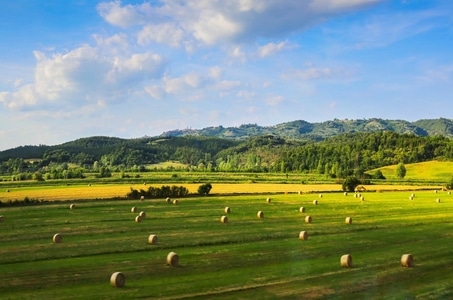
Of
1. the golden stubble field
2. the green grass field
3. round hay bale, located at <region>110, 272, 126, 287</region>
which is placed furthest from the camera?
the golden stubble field

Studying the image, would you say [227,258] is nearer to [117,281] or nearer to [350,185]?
[117,281]

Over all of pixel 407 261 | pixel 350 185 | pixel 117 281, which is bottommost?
pixel 407 261

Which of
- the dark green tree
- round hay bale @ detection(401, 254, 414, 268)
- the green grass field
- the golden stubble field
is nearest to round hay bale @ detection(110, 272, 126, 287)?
the green grass field

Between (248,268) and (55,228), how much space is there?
694 inches

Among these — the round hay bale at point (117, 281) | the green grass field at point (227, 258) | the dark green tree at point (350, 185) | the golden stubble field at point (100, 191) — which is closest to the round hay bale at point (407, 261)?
the green grass field at point (227, 258)

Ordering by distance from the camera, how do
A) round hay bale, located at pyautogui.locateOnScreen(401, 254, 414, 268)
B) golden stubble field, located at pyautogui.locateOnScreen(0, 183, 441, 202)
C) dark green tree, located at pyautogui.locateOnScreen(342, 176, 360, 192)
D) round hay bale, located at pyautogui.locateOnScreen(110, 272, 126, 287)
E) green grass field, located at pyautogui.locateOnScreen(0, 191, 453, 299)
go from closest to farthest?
1. green grass field, located at pyautogui.locateOnScreen(0, 191, 453, 299)
2. round hay bale, located at pyautogui.locateOnScreen(110, 272, 126, 287)
3. round hay bale, located at pyautogui.locateOnScreen(401, 254, 414, 268)
4. golden stubble field, located at pyautogui.locateOnScreen(0, 183, 441, 202)
5. dark green tree, located at pyautogui.locateOnScreen(342, 176, 360, 192)

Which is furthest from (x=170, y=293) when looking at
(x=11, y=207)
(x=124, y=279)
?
(x=11, y=207)

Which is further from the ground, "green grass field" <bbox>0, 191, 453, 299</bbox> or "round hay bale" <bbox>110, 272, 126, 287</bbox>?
"round hay bale" <bbox>110, 272, 126, 287</bbox>

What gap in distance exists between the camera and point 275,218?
39188mm

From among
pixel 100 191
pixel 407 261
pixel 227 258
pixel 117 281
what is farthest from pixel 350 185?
pixel 117 281

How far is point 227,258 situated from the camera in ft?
71.3

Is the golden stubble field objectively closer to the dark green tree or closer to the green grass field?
the dark green tree

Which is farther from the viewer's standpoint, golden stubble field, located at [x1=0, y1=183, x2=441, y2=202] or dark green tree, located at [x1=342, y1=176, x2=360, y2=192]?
dark green tree, located at [x1=342, y1=176, x2=360, y2=192]

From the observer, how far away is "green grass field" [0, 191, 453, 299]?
16.5 meters
